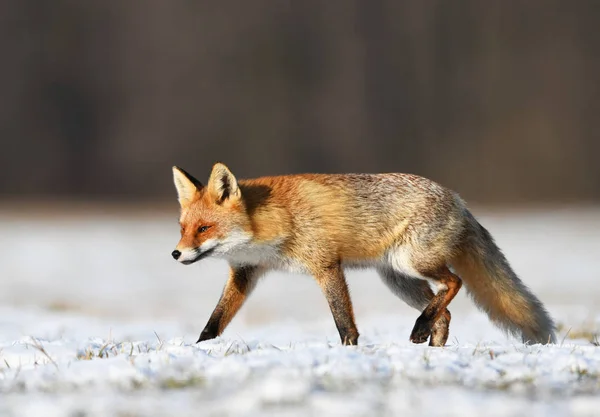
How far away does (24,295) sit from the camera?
12094 mm

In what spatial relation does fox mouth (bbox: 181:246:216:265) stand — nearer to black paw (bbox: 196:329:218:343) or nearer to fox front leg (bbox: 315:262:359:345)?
black paw (bbox: 196:329:218:343)

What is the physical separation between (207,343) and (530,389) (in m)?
2.15

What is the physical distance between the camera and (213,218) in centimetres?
579

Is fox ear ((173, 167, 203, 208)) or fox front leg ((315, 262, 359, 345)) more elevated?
fox ear ((173, 167, 203, 208))

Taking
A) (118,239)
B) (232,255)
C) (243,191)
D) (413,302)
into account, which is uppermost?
(243,191)

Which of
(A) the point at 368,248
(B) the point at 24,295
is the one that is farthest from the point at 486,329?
(B) the point at 24,295

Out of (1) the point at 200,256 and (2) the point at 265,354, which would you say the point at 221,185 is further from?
(2) the point at 265,354

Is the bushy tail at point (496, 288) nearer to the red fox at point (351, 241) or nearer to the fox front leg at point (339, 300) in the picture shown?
the red fox at point (351, 241)

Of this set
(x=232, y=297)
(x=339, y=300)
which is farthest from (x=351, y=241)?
(x=232, y=297)

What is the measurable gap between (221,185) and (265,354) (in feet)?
5.70

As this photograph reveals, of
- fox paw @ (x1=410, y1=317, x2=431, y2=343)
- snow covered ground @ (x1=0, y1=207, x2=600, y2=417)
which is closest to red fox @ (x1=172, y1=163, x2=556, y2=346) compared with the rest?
fox paw @ (x1=410, y1=317, x2=431, y2=343)

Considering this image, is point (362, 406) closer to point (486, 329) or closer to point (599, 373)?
point (599, 373)

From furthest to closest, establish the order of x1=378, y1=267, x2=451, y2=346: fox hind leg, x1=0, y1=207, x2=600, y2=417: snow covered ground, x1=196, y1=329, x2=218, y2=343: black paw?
x1=378, y1=267, x2=451, y2=346: fox hind leg < x1=196, y1=329, x2=218, y2=343: black paw < x1=0, y1=207, x2=600, y2=417: snow covered ground

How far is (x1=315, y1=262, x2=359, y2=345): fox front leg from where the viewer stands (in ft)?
18.7
